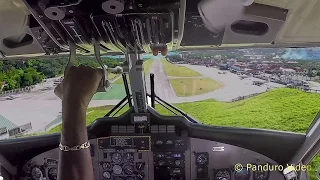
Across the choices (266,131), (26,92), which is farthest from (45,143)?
(266,131)

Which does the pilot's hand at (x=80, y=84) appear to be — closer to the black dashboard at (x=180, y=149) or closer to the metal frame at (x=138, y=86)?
the metal frame at (x=138, y=86)

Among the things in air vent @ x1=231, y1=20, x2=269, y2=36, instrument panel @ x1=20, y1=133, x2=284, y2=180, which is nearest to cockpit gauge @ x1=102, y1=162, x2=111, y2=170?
instrument panel @ x1=20, y1=133, x2=284, y2=180

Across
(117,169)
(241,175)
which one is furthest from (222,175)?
(117,169)

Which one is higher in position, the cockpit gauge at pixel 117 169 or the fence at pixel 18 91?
the fence at pixel 18 91

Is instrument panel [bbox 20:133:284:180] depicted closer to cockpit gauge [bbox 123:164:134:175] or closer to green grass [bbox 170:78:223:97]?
cockpit gauge [bbox 123:164:134:175]

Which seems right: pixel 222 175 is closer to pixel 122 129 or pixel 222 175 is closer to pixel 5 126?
pixel 122 129

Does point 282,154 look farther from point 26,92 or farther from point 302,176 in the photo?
point 26,92

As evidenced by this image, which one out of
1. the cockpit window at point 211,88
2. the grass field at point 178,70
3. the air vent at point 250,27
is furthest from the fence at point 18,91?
the air vent at point 250,27
